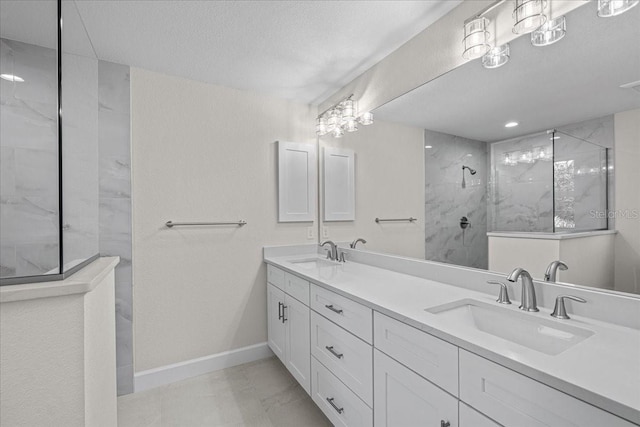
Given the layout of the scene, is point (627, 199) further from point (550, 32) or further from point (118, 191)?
point (118, 191)

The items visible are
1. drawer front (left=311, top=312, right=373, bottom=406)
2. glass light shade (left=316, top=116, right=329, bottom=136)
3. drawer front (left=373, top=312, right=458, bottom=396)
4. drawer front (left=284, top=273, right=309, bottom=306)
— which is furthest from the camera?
glass light shade (left=316, top=116, right=329, bottom=136)

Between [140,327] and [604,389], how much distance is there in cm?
242

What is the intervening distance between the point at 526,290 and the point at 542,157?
0.53 meters

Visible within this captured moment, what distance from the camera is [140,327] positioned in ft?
6.81

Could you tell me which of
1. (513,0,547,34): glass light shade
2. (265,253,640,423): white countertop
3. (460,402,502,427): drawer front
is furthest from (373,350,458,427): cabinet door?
(513,0,547,34): glass light shade

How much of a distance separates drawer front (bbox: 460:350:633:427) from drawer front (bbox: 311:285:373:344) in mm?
458

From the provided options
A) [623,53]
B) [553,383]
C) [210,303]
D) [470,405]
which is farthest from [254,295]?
[623,53]

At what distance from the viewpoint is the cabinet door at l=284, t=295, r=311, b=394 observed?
179cm

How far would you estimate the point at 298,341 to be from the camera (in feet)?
6.28

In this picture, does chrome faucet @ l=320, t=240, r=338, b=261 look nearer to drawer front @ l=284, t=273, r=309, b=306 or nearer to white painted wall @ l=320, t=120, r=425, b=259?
white painted wall @ l=320, t=120, r=425, b=259

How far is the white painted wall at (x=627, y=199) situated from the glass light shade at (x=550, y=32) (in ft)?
1.32

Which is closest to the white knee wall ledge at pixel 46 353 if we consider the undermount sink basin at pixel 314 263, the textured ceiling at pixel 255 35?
the textured ceiling at pixel 255 35

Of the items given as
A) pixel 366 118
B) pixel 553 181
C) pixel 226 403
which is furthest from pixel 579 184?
pixel 226 403

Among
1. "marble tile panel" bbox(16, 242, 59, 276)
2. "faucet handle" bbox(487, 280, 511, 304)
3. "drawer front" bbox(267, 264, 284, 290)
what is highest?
"marble tile panel" bbox(16, 242, 59, 276)
